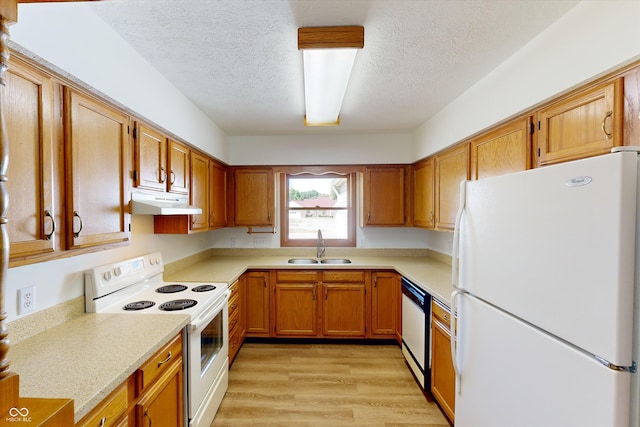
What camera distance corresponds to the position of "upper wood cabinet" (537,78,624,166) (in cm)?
110

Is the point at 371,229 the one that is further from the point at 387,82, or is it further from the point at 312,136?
the point at 387,82

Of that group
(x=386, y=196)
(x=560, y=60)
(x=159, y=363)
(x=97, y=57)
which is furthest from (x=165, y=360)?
(x=386, y=196)

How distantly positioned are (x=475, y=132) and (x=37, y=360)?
2.74m

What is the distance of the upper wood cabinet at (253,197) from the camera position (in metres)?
3.36

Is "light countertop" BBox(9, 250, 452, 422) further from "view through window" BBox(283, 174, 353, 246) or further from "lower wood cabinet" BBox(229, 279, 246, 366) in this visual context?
"view through window" BBox(283, 174, 353, 246)

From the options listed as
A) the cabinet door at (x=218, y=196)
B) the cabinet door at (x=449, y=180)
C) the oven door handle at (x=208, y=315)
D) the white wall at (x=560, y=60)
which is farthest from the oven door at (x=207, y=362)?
the white wall at (x=560, y=60)

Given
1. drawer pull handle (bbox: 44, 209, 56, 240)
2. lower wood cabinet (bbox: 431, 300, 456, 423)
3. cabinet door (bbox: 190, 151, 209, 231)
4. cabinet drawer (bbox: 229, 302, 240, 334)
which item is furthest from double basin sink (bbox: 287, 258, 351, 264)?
drawer pull handle (bbox: 44, 209, 56, 240)

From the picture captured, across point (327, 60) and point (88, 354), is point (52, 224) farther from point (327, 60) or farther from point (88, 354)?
point (327, 60)

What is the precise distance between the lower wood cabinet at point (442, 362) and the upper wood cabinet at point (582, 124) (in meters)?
1.15

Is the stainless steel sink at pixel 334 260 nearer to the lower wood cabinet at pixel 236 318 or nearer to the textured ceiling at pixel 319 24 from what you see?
the lower wood cabinet at pixel 236 318

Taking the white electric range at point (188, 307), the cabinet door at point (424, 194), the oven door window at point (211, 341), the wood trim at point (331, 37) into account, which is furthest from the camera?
the cabinet door at point (424, 194)

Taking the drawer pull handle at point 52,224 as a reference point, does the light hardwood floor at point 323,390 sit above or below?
below

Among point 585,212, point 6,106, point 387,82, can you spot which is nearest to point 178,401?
point 6,106

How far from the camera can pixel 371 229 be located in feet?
11.6
